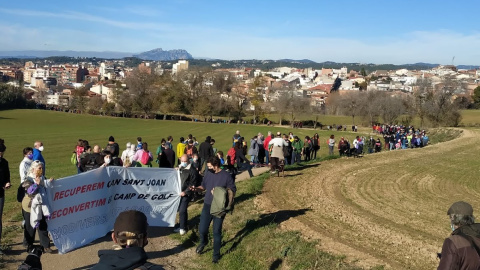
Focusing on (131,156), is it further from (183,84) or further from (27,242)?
(183,84)

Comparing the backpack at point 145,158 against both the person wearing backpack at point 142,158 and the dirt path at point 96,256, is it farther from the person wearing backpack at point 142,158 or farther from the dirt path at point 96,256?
the dirt path at point 96,256

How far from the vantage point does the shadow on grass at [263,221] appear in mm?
10129

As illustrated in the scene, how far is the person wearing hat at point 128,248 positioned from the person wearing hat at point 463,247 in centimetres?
308

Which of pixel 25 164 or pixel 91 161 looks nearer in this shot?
pixel 25 164

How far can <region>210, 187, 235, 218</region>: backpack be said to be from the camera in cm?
861

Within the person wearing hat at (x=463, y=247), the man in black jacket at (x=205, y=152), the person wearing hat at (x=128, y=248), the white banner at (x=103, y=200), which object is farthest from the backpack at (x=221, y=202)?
the man in black jacket at (x=205, y=152)

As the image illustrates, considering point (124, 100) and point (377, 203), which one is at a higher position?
point (377, 203)

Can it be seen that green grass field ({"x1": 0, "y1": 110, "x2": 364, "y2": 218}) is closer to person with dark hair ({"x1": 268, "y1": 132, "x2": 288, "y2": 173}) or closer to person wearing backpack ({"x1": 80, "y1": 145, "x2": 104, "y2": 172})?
person wearing backpack ({"x1": 80, "y1": 145, "x2": 104, "y2": 172})

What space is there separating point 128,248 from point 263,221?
784 centimetres

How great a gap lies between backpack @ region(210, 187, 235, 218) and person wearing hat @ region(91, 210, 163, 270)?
5173mm

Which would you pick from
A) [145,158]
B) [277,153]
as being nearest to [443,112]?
[277,153]

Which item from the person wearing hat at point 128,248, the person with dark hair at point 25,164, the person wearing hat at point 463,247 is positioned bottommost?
the person with dark hair at point 25,164

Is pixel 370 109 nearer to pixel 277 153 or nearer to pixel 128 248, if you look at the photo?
pixel 277 153

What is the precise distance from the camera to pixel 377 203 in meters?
13.7
